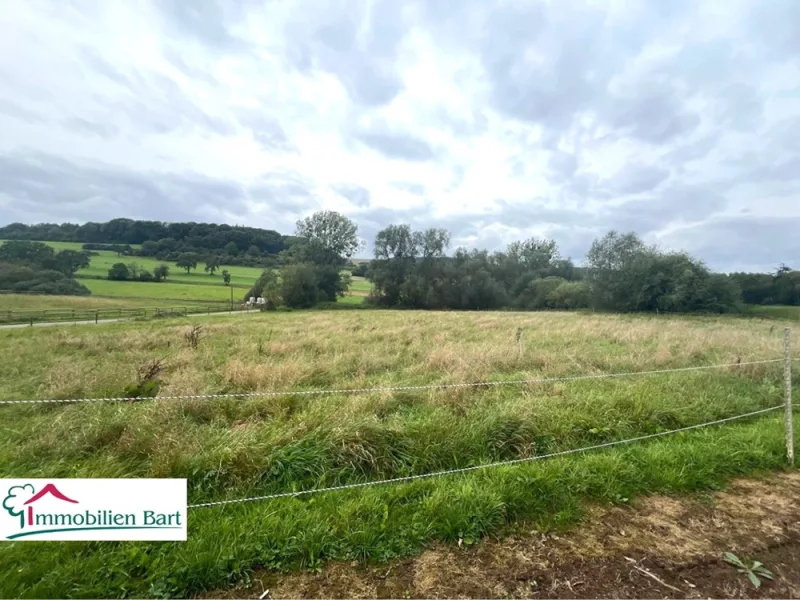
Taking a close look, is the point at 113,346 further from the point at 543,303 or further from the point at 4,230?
the point at 4,230

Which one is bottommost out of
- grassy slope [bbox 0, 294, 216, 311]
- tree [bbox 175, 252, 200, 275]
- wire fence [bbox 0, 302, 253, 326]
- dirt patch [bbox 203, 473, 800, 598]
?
wire fence [bbox 0, 302, 253, 326]

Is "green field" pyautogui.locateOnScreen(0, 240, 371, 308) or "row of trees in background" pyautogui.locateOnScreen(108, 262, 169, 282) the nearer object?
"green field" pyautogui.locateOnScreen(0, 240, 371, 308)

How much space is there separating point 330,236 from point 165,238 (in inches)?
1588

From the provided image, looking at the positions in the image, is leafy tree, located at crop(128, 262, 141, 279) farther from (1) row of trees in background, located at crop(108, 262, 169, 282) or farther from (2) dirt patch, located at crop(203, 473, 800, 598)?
(2) dirt patch, located at crop(203, 473, 800, 598)

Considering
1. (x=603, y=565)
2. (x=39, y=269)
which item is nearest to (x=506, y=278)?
(x=603, y=565)

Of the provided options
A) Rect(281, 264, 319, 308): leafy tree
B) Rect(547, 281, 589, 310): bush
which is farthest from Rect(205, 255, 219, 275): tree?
Rect(547, 281, 589, 310): bush

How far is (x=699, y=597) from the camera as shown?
8.09ft

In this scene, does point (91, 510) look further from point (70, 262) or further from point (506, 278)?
point (70, 262)

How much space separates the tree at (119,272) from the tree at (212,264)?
50.4ft

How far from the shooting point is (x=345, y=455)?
4.14m

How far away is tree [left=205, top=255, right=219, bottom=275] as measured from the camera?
7894 cm

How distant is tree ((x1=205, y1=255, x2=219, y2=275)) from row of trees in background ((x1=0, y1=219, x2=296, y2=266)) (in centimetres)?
150

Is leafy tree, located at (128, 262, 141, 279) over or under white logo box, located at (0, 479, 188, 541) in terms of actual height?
over

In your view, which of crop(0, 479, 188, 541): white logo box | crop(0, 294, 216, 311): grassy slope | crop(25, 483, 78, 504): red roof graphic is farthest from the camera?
crop(0, 294, 216, 311): grassy slope
